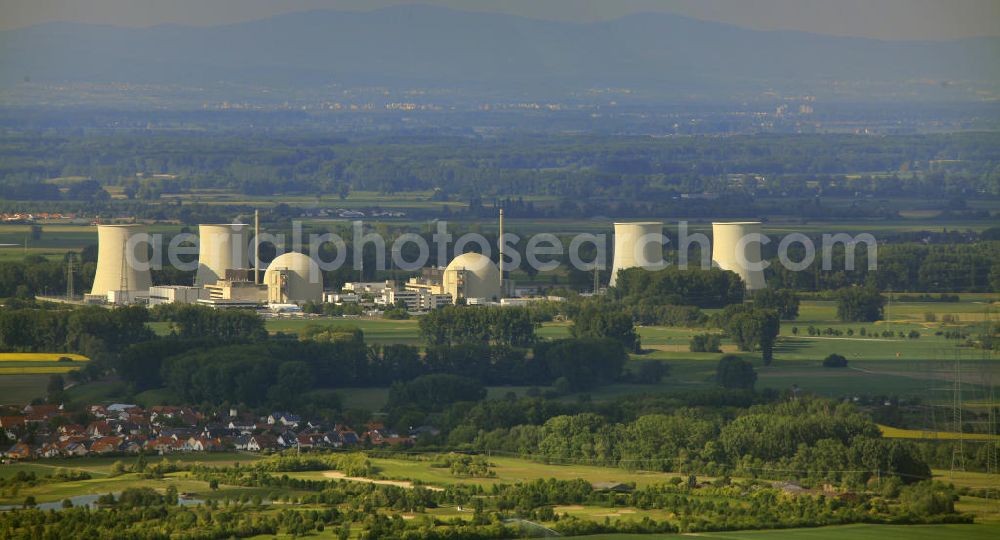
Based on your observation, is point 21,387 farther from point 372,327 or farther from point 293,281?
point 293,281

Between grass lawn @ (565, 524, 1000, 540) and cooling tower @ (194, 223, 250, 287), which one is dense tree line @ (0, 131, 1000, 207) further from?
→ grass lawn @ (565, 524, 1000, 540)

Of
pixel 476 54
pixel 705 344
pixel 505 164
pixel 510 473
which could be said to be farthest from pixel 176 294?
pixel 476 54

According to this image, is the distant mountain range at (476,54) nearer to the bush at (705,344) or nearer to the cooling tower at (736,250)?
the cooling tower at (736,250)

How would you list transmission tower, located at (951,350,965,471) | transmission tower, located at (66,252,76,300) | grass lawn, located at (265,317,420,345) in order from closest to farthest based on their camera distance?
transmission tower, located at (951,350,965,471), grass lawn, located at (265,317,420,345), transmission tower, located at (66,252,76,300)

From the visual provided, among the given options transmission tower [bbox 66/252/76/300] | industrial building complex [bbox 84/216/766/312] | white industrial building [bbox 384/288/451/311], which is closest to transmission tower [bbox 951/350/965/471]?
Result: industrial building complex [bbox 84/216/766/312]

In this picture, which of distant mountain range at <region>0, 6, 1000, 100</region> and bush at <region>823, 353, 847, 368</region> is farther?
distant mountain range at <region>0, 6, 1000, 100</region>

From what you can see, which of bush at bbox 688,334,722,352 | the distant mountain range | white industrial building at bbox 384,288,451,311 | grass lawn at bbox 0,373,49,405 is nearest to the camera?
grass lawn at bbox 0,373,49,405

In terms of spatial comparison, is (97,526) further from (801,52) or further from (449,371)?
(801,52)
